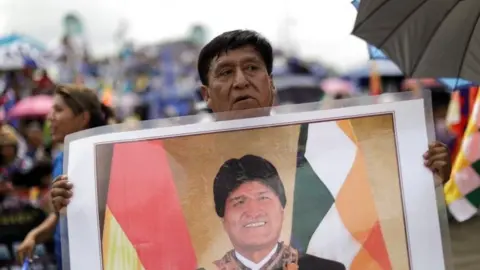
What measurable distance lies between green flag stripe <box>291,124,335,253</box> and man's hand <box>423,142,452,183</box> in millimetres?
224

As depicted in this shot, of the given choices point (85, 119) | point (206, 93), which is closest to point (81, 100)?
point (85, 119)

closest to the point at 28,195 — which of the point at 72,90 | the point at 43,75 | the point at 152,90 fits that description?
the point at 72,90

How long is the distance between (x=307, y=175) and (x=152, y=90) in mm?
14879

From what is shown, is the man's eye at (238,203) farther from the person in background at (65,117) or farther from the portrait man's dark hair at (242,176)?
the person in background at (65,117)

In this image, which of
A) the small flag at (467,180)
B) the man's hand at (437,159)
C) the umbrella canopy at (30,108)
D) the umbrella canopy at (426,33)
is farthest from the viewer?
the umbrella canopy at (30,108)

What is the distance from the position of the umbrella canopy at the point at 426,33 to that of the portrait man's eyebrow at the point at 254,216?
4.37 feet

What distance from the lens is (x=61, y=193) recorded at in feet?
5.03

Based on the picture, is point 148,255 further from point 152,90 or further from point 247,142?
point 152,90

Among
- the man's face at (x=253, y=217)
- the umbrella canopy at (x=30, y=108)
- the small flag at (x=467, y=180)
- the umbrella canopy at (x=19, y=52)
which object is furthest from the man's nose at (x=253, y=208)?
the umbrella canopy at (x=30, y=108)

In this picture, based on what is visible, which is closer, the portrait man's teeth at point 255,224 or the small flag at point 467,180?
the portrait man's teeth at point 255,224

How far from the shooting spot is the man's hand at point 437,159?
143 centimetres

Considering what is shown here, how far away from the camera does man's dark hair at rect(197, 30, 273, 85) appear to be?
1.72m

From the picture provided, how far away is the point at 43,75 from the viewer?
10.7m

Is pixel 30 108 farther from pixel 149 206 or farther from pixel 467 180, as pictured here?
pixel 149 206
